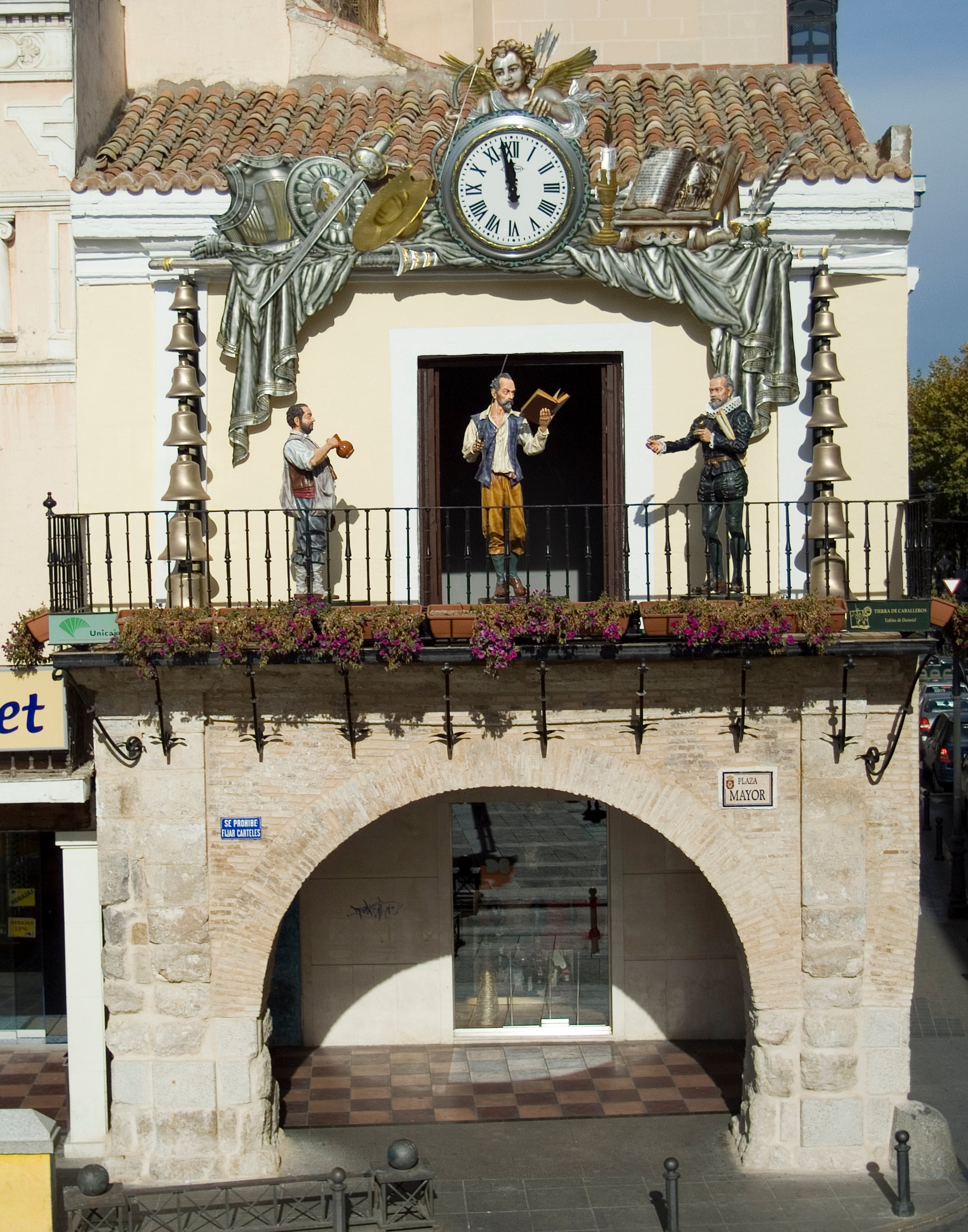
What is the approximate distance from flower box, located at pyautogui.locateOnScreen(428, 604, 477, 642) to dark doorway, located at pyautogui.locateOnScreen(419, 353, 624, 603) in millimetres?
1670

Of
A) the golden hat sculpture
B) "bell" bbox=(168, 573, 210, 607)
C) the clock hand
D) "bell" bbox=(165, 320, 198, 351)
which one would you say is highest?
the clock hand

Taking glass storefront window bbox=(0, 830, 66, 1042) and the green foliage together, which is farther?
glass storefront window bbox=(0, 830, 66, 1042)

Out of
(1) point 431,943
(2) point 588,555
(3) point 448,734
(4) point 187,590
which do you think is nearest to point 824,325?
(2) point 588,555

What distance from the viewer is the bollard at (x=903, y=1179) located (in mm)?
10984

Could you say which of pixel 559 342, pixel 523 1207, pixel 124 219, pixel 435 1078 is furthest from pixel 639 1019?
pixel 124 219

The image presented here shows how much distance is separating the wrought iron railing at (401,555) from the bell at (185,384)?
3.20ft

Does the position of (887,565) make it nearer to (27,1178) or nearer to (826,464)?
(826,464)

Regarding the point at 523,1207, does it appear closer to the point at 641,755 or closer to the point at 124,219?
the point at 641,755

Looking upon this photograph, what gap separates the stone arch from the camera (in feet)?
38.3

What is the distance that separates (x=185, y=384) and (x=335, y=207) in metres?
1.97

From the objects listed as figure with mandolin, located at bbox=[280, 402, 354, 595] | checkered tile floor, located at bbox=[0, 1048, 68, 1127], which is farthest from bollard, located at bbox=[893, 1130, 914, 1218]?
checkered tile floor, located at bbox=[0, 1048, 68, 1127]

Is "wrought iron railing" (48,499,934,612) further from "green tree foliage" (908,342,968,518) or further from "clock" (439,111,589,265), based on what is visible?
"green tree foliage" (908,342,968,518)

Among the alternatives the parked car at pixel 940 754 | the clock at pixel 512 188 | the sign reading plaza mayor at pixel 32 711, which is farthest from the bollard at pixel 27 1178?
the parked car at pixel 940 754

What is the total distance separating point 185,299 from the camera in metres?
11.9
